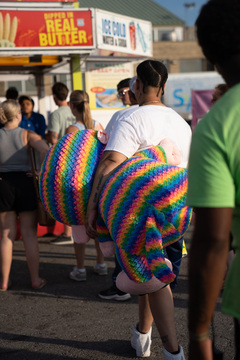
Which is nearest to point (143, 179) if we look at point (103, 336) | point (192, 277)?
point (192, 277)

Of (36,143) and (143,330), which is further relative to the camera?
(36,143)

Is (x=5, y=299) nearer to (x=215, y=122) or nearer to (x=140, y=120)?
(x=140, y=120)

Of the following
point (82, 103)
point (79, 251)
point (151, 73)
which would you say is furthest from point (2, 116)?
point (151, 73)

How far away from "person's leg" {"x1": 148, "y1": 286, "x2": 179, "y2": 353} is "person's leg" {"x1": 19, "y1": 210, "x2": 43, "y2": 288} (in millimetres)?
2430

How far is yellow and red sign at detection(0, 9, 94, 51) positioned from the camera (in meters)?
8.44

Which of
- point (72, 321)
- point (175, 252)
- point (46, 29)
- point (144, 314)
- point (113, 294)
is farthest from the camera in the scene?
point (46, 29)

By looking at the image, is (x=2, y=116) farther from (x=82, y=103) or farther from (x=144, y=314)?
(x=144, y=314)

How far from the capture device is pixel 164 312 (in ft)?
10.2

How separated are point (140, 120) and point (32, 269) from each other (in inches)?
111

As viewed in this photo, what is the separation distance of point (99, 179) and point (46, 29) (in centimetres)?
620

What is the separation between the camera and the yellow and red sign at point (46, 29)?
8.44 metres

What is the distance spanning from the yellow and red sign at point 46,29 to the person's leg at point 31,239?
160 inches

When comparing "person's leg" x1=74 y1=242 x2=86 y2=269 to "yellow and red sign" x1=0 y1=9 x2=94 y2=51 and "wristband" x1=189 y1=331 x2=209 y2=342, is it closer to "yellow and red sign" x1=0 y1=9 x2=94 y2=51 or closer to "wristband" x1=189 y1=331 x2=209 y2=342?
"wristband" x1=189 y1=331 x2=209 y2=342

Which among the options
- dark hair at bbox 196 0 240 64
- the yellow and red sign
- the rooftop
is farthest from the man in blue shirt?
the rooftop
